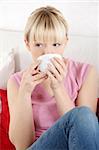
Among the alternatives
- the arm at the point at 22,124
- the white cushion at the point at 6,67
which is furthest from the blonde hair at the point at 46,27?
the white cushion at the point at 6,67

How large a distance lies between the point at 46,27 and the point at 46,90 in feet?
0.80

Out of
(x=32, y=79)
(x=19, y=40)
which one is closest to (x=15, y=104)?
(x=32, y=79)

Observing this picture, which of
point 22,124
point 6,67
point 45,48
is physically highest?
point 45,48

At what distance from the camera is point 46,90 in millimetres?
1268

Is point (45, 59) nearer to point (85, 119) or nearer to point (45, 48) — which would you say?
point (45, 48)

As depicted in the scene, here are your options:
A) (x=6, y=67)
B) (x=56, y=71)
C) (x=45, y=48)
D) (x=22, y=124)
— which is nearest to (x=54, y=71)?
(x=56, y=71)

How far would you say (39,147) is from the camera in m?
1.03

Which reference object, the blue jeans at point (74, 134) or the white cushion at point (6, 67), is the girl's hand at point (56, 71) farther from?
the white cushion at point (6, 67)

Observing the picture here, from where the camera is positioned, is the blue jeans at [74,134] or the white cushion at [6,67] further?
the white cushion at [6,67]

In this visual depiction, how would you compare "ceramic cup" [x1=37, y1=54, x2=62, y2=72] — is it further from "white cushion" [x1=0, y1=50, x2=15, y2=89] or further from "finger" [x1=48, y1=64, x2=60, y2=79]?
"white cushion" [x1=0, y1=50, x2=15, y2=89]

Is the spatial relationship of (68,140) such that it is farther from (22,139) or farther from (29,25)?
(29,25)

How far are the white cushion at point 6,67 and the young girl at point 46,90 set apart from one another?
0.84 feet

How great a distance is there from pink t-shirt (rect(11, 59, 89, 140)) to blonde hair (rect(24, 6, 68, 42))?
0.51 ft

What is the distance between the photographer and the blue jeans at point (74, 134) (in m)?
0.91
